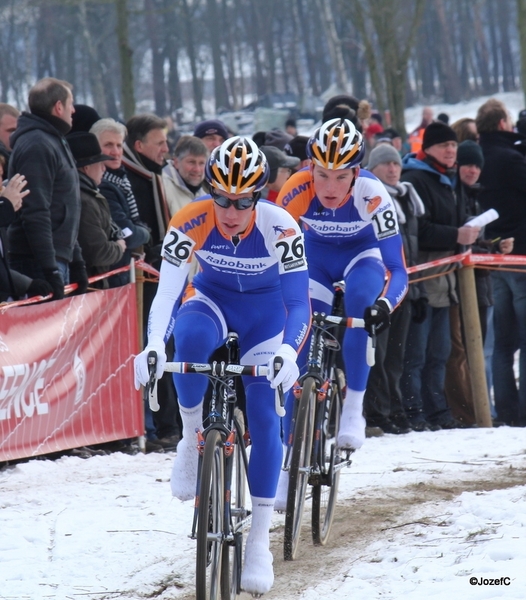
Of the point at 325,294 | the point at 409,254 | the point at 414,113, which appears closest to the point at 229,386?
the point at 325,294

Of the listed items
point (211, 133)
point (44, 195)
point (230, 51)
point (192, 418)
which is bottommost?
point (192, 418)

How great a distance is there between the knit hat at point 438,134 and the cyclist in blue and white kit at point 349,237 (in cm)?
299

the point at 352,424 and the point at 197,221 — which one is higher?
the point at 197,221

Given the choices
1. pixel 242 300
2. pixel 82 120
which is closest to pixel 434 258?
pixel 82 120

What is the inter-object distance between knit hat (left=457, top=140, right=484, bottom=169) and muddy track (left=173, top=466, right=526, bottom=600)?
3488mm

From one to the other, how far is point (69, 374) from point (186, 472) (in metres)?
2.86

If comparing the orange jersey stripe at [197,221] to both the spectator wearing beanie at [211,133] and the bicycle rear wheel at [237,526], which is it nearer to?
the bicycle rear wheel at [237,526]

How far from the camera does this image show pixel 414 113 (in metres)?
52.8

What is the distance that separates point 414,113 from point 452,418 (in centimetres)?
4497

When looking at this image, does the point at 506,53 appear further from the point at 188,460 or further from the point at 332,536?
the point at 188,460

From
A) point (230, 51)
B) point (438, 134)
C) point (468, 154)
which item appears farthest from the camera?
point (230, 51)

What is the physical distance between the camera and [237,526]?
15.9 feet

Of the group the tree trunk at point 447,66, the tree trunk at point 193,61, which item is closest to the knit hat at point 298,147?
the tree trunk at point 193,61

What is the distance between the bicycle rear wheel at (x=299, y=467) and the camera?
5613 millimetres
